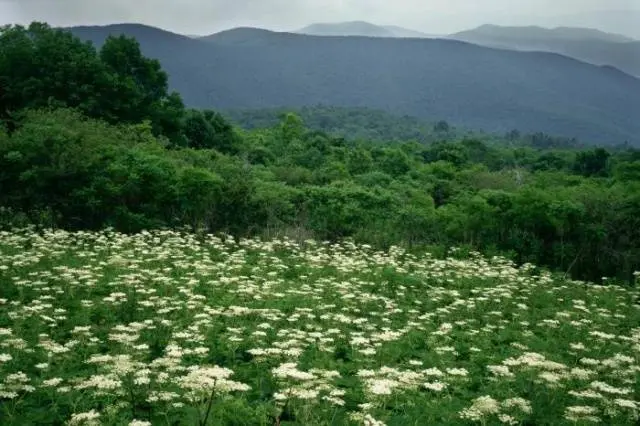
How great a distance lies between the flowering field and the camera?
6332 millimetres

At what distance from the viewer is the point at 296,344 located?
27.1ft

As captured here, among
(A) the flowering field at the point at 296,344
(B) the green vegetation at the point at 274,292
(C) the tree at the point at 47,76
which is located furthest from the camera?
(C) the tree at the point at 47,76

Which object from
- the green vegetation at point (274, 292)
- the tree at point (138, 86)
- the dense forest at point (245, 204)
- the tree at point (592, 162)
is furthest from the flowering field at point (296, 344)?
the tree at point (592, 162)

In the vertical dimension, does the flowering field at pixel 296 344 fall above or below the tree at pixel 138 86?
below

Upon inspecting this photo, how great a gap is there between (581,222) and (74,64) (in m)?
29.8

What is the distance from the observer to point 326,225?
24.3 m

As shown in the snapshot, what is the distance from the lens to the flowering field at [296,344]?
A: 6.33m

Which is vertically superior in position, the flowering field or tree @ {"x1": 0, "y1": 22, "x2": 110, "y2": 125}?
tree @ {"x1": 0, "y1": 22, "x2": 110, "y2": 125}

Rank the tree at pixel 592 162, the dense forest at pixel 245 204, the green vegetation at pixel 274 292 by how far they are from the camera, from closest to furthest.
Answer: the green vegetation at pixel 274 292 → the dense forest at pixel 245 204 → the tree at pixel 592 162

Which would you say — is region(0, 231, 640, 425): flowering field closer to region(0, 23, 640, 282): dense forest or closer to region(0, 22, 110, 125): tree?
region(0, 23, 640, 282): dense forest

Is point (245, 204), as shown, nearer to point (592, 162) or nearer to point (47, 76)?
point (47, 76)

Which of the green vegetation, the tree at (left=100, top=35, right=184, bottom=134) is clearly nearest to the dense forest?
the green vegetation

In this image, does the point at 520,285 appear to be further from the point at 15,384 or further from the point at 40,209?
the point at 40,209

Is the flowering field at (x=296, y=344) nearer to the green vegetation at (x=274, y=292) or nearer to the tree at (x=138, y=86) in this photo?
the green vegetation at (x=274, y=292)
